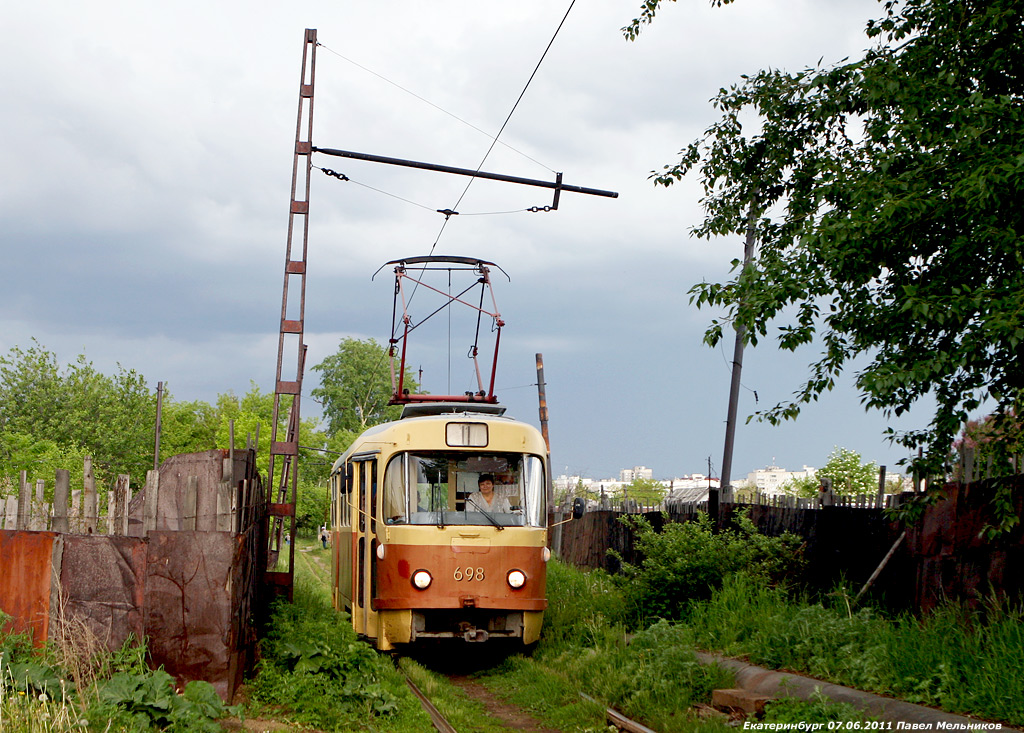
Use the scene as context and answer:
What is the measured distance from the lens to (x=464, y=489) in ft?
40.0

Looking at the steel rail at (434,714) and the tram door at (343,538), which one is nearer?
the steel rail at (434,714)

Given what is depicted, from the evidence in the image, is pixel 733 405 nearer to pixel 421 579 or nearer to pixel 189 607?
pixel 421 579

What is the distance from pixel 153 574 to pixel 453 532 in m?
4.39

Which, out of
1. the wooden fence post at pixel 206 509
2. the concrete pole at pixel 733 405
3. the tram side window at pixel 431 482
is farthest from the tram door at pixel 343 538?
the concrete pole at pixel 733 405

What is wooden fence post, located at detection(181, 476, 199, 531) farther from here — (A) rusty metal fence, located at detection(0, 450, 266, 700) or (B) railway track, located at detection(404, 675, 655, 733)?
(B) railway track, located at detection(404, 675, 655, 733)

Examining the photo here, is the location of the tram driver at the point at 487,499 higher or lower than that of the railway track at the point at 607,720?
higher

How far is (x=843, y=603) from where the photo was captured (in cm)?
1052

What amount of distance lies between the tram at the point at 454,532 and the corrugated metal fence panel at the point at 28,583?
14.5ft

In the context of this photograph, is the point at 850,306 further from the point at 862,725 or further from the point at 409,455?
the point at 409,455

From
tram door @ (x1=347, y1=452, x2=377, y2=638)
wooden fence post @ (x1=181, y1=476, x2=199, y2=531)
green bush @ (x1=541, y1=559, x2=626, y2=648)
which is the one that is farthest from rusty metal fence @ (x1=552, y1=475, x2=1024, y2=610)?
wooden fence post @ (x1=181, y1=476, x2=199, y2=531)

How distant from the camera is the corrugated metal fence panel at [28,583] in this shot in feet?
26.2

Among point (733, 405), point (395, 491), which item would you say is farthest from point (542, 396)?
point (395, 491)

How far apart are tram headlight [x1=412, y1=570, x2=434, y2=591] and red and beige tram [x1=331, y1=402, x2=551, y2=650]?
11 millimetres

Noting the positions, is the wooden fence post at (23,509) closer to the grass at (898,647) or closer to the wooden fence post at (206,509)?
the wooden fence post at (206,509)
